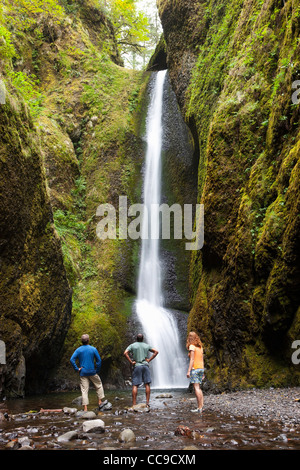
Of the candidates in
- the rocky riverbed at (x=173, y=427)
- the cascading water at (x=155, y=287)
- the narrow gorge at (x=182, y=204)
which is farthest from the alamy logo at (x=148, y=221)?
the rocky riverbed at (x=173, y=427)

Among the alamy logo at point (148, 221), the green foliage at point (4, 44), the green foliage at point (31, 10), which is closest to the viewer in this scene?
the green foliage at point (4, 44)

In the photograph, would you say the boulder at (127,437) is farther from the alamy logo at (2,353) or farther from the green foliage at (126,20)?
the green foliage at (126,20)

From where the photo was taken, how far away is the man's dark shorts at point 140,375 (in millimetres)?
8586

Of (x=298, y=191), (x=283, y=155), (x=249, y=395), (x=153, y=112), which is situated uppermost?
(x=153, y=112)

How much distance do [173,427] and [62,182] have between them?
18.2m

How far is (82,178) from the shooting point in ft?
77.2

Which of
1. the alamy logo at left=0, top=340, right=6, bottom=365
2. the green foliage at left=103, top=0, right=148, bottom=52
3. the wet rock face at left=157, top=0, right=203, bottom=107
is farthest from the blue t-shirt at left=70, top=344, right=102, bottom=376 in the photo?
the green foliage at left=103, top=0, right=148, bottom=52

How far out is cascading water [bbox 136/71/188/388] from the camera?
16.3 meters

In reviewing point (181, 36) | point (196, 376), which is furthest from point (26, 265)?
point (181, 36)

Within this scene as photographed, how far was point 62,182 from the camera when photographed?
22047 millimetres

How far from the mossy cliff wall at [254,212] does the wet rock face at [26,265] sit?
4998 millimetres

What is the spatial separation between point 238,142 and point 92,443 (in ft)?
30.2

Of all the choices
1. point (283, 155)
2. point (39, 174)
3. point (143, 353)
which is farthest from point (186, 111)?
point (143, 353)

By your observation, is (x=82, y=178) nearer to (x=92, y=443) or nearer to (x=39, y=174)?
(x=39, y=174)
